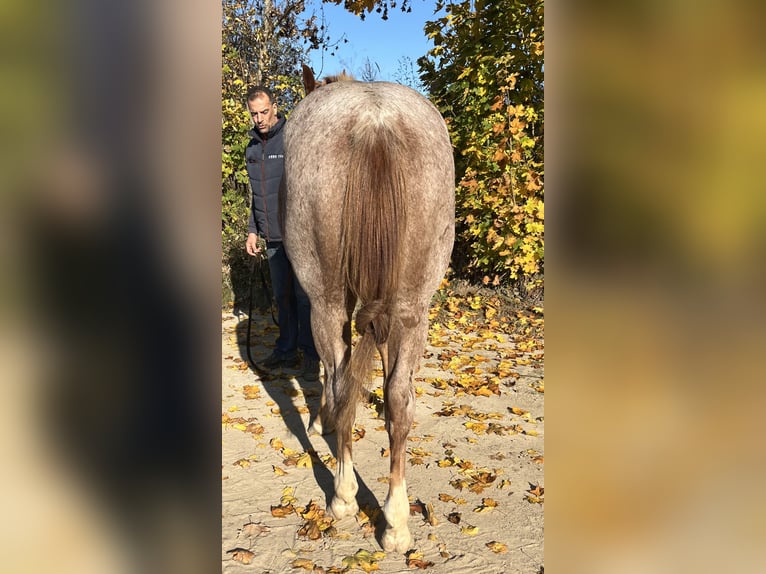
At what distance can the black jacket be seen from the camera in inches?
183

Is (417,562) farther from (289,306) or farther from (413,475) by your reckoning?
(289,306)

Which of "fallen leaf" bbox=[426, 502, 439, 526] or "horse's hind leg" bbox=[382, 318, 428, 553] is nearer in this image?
"horse's hind leg" bbox=[382, 318, 428, 553]

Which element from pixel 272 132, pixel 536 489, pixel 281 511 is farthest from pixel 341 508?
pixel 272 132

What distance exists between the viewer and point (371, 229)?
8.26 ft

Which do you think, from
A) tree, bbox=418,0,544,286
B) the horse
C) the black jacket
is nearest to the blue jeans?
the black jacket

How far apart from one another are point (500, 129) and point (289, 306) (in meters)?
3.74

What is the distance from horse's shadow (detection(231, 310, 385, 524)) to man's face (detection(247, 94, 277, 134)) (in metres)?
1.68

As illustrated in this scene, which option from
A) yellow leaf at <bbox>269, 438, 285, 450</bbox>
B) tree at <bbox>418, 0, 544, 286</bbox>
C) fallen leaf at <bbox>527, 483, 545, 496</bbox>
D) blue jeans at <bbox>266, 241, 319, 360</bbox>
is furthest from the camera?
tree at <bbox>418, 0, 544, 286</bbox>

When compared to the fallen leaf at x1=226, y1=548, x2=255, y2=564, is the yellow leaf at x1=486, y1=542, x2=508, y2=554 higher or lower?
lower

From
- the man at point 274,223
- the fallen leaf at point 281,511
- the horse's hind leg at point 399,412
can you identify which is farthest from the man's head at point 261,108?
the fallen leaf at point 281,511

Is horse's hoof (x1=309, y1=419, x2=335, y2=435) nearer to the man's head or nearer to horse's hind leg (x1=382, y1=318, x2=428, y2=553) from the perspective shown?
horse's hind leg (x1=382, y1=318, x2=428, y2=553)
